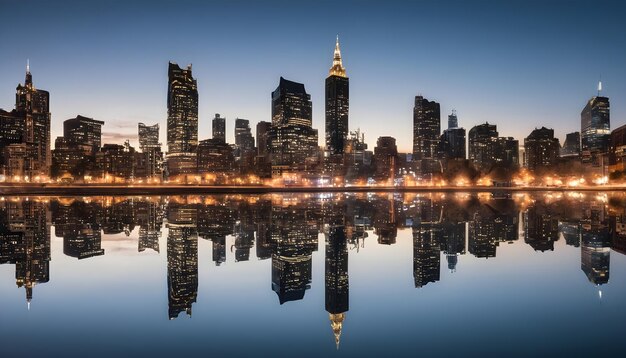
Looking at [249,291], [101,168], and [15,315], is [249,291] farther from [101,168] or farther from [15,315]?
[101,168]

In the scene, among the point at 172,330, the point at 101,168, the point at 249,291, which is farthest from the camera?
the point at 101,168

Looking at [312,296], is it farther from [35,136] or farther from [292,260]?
[35,136]

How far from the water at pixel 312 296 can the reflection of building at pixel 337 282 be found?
0.05 m

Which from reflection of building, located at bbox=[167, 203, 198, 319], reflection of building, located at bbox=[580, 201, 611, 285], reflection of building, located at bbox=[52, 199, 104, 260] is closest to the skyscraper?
reflection of building, located at bbox=[52, 199, 104, 260]

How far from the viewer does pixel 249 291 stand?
1037 cm

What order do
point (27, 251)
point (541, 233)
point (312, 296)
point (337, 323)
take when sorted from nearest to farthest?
point (337, 323) → point (312, 296) → point (27, 251) → point (541, 233)

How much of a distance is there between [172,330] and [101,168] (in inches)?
7683

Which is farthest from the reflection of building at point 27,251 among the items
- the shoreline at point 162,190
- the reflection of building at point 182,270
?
the shoreline at point 162,190

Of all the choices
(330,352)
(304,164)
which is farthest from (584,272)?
(304,164)

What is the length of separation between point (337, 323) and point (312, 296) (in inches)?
75.0

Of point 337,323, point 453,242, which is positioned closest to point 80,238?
point 337,323

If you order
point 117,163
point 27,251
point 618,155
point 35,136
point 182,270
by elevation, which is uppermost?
point 35,136

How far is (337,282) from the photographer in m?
11.0

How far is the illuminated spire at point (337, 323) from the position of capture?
24.4ft
